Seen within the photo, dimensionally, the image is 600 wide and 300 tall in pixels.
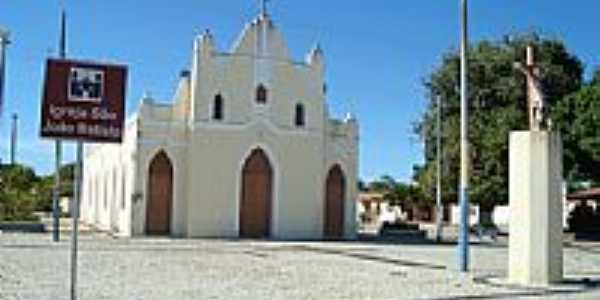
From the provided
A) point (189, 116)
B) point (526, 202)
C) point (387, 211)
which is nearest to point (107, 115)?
point (526, 202)

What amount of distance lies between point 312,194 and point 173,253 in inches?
626

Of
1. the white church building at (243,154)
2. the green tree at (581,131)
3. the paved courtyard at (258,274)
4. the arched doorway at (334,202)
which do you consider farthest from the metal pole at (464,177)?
the green tree at (581,131)

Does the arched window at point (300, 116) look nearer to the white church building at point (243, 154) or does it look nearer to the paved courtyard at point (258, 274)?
the white church building at point (243, 154)

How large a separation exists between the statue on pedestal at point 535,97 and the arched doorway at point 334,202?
24.7 meters

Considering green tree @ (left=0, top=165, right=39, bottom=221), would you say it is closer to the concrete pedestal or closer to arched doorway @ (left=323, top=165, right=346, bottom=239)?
arched doorway @ (left=323, top=165, right=346, bottom=239)

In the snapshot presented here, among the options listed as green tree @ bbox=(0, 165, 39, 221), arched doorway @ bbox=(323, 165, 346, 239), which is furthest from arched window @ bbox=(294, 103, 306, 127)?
green tree @ bbox=(0, 165, 39, 221)

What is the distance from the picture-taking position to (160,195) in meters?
41.7

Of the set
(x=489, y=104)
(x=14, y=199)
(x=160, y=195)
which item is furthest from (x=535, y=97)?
(x=489, y=104)

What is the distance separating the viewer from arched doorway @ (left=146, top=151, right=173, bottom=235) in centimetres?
4147

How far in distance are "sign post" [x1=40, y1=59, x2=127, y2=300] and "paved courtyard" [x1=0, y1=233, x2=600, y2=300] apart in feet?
16.7

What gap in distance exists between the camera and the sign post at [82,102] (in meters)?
10.6

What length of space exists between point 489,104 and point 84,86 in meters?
52.9

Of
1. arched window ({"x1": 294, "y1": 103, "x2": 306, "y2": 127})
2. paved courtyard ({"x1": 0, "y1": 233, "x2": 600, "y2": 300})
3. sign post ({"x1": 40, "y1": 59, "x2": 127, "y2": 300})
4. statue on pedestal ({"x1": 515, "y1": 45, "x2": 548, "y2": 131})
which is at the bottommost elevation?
paved courtyard ({"x1": 0, "y1": 233, "x2": 600, "y2": 300})

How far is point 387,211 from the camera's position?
9575 cm
